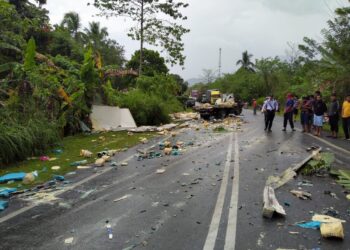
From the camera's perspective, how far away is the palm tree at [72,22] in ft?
196

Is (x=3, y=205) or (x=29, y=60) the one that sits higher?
(x=29, y=60)

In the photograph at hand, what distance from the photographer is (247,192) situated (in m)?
8.06

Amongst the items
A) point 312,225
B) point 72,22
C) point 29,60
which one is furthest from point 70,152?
point 72,22

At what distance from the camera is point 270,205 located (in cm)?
677

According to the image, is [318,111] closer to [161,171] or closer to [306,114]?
[306,114]

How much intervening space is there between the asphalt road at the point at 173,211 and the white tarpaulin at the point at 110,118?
1086 cm

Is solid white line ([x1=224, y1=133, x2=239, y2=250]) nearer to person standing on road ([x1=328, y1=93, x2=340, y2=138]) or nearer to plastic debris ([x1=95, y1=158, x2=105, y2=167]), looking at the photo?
plastic debris ([x1=95, y1=158, x2=105, y2=167])

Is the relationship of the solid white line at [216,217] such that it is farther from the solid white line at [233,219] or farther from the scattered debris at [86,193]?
the scattered debris at [86,193]

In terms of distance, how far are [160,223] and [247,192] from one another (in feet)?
7.81

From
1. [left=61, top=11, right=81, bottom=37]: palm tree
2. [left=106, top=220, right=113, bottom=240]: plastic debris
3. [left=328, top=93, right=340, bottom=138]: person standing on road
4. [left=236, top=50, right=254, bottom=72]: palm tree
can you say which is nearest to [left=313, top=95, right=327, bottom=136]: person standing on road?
[left=328, top=93, right=340, bottom=138]: person standing on road

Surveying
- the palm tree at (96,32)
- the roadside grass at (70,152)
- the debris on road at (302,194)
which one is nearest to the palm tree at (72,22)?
the palm tree at (96,32)

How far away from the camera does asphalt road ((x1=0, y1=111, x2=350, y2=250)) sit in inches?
217

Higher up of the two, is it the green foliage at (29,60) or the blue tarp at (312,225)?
the green foliage at (29,60)

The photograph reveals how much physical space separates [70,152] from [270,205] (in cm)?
903
